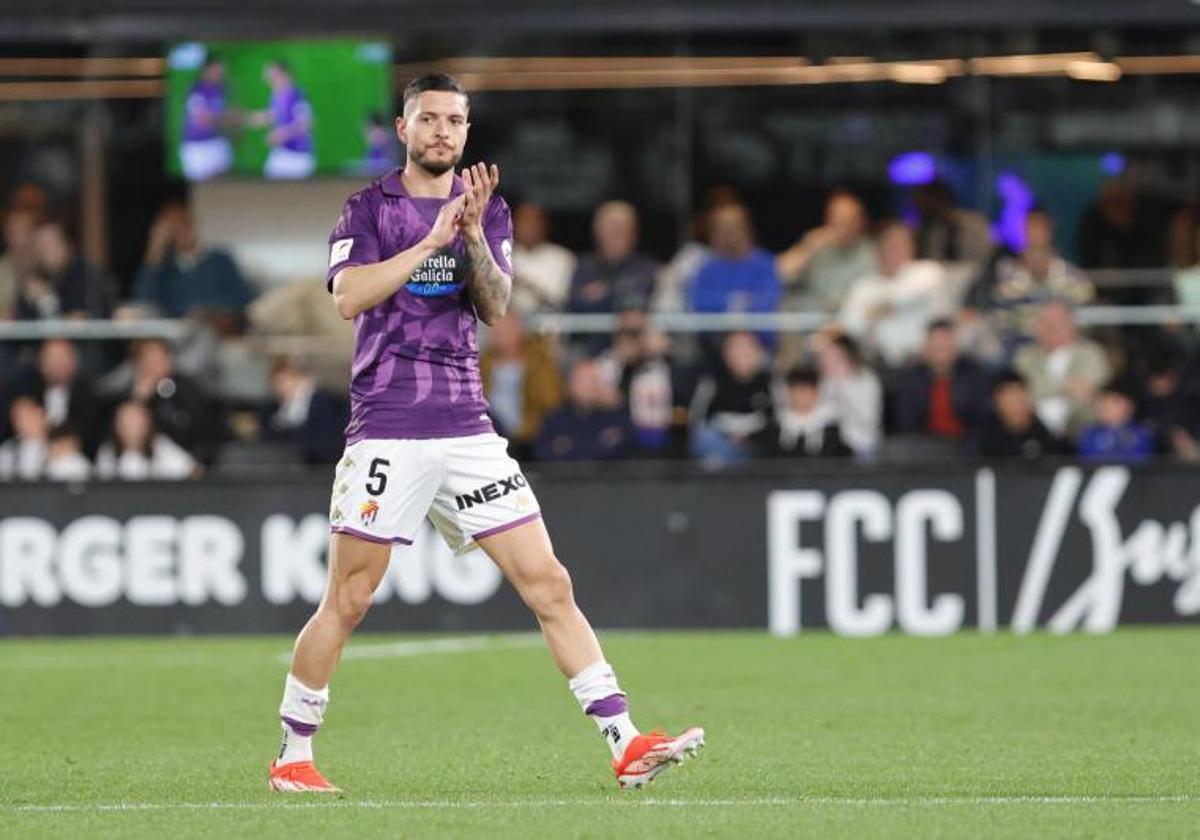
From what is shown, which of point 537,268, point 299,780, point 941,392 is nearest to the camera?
point 299,780

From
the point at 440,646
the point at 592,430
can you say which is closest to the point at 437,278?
the point at 440,646

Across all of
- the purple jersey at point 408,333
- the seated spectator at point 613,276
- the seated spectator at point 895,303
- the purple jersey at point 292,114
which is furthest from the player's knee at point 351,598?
the purple jersey at point 292,114

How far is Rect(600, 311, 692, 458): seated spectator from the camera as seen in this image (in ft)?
59.5

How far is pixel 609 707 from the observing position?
823cm

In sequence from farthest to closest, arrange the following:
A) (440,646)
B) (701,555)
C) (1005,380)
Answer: (1005,380)
(701,555)
(440,646)

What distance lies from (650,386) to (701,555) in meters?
2.29

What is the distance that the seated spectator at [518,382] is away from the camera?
18.3 meters

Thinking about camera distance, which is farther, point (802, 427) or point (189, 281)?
point (189, 281)

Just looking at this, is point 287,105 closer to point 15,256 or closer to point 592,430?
point 15,256

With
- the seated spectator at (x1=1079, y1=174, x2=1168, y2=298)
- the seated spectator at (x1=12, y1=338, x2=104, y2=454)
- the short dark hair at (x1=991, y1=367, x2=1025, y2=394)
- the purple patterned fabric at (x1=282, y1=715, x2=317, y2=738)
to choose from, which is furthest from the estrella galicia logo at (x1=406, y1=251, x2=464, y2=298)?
the seated spectator at (x1=1079, y1=174, x2=1168, y2=298)

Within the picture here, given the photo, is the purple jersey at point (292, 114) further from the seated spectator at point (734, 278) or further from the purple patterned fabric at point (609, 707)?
the purple patterned fabric at point (609, 707)

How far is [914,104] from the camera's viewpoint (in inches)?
808

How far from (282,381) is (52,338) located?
6.03 ft

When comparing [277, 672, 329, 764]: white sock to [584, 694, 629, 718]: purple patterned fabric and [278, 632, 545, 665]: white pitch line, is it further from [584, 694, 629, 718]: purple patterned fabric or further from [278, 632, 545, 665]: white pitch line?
[278, 632, 545, 665]: white pitch line
